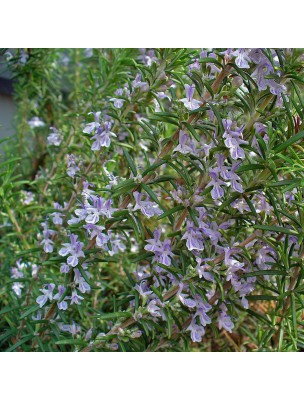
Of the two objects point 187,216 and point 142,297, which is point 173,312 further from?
point 187,216

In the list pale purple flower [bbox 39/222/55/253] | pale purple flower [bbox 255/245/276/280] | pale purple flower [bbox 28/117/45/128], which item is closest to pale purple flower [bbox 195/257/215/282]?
pale purple flower [bbox 255/245/276/280]

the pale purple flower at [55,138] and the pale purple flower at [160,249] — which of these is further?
the pale purple flower at [55,138]

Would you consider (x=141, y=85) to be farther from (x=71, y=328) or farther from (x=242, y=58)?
(x=71, y=328)

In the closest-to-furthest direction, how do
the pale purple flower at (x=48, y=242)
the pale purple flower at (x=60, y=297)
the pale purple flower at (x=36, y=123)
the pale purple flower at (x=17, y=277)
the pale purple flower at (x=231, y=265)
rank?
1. the pale purple flower at (x=231, y=265)
2. the pale purple flower at (x=60, y=297)
3. the pale purple flower at (x=48, y=242)
4. the pale purple flower at (x=17, y=277)
5. the pale purple flower at (x=36, y=123)

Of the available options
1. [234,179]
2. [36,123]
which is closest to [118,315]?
[234,179]

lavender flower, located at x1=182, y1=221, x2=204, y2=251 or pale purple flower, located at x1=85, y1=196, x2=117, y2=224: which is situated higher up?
pale purple flower, located at x1=85, y1=196, x2=117, y2=224

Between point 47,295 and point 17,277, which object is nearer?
point 47,295

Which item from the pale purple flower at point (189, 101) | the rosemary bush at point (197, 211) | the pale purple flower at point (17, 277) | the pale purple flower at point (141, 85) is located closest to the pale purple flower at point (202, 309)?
the rosemary bush at point (197, 211)

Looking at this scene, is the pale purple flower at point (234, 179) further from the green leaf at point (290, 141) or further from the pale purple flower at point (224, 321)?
the pale purple flower at point (224, 321)

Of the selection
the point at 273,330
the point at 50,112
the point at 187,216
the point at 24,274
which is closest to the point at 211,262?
the point at 187,216

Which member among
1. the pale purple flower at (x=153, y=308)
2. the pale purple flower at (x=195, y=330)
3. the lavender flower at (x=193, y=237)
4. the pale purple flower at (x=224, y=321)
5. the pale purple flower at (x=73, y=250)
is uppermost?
the lavender flower at (x=193, y=237)

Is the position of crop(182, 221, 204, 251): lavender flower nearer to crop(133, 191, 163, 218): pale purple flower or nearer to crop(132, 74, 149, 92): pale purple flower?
crop(133, 191, 163, 218): pale purple flower
